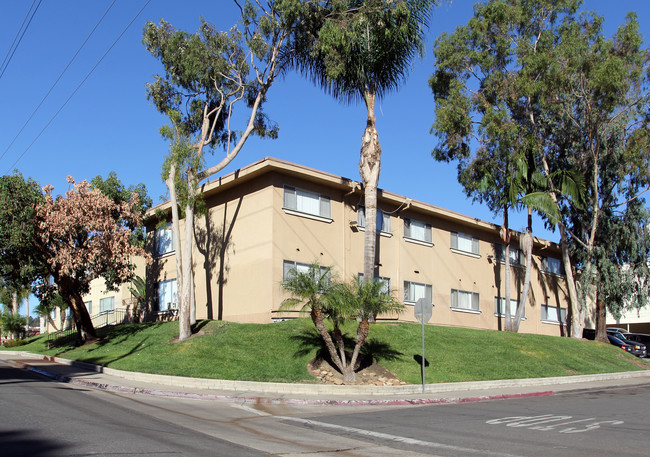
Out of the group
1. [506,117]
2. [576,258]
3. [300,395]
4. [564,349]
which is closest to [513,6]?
[506,117]

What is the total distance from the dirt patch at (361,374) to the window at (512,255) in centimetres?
2009

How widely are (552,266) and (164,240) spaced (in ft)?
91.5

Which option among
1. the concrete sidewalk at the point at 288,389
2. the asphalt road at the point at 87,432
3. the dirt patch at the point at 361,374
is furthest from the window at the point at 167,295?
the asphalt road at the point at 87,432

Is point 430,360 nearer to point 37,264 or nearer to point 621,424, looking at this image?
point 621,424

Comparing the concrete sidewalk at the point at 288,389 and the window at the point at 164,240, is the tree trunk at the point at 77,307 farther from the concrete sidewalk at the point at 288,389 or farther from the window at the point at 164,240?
the concrete sidewalk at the point at 288,389

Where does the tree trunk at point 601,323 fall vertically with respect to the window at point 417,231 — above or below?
below

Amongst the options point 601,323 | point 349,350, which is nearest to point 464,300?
point 601,323

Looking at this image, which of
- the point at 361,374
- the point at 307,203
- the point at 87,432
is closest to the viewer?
the point at 87,432

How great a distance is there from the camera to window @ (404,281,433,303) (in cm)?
2975

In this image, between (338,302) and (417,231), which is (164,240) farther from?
(338,302)

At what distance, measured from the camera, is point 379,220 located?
2873 cm

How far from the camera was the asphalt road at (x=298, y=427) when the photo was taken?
827 centimetres

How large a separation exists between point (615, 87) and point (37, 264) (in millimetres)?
30287

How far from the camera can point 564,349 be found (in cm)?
2850
